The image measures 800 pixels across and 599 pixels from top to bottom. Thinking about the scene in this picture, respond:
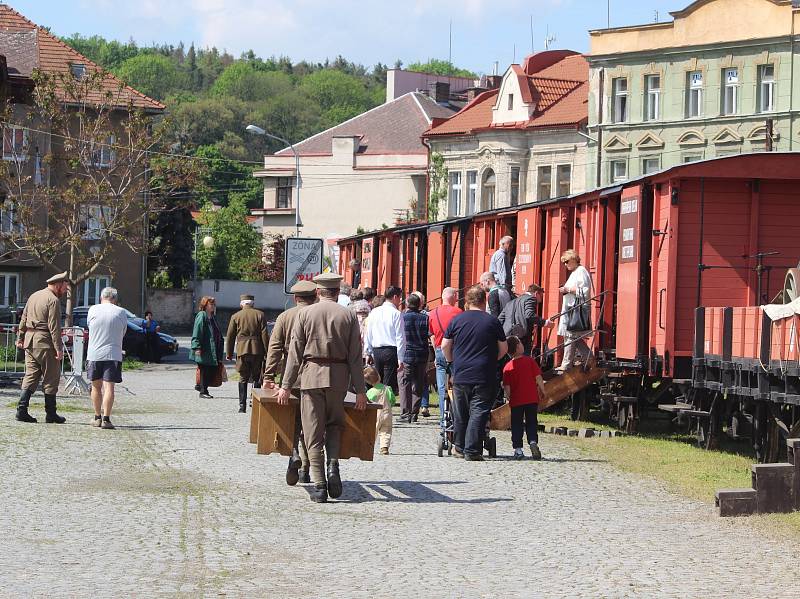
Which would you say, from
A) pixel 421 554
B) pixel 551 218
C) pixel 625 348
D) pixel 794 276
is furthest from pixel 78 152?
pixel 421 554

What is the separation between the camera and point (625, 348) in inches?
754

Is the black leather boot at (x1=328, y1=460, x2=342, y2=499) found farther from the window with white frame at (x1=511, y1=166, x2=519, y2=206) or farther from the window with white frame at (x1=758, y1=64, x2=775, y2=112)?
the window with white frame at (x1=511, y1=166, x2=519, y2=206)

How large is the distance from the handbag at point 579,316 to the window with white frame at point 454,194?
148 ft

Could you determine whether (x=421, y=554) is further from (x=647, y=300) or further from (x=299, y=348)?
(x=647, y=300)

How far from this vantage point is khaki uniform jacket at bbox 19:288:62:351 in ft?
62.5

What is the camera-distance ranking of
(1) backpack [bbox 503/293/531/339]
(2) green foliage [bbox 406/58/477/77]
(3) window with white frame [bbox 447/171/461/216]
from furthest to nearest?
(2) green foliage [bbox 406/58/477/77] → (3) window with white frame [bbox 447/171/461/216] → (1) backpack [bbox 503/293/531/339]

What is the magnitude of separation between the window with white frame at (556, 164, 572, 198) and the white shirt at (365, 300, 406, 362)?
127ft

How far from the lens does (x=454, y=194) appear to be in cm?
6631

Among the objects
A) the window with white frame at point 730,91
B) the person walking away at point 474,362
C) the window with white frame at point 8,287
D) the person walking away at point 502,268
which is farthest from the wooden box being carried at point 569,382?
the window with white frame at point 8,287

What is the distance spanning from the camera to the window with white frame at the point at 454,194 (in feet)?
216

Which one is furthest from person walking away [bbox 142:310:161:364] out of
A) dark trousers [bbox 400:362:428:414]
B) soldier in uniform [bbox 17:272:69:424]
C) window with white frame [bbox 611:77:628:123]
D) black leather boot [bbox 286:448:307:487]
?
black leather boot [bbox 286:448:307:487]

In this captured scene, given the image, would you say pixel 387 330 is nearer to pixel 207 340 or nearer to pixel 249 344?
pixel 249 344

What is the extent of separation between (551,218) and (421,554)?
1446 cm

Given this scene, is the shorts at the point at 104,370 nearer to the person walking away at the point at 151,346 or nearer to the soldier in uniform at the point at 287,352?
the soldier in uniform at the point at 287,352
